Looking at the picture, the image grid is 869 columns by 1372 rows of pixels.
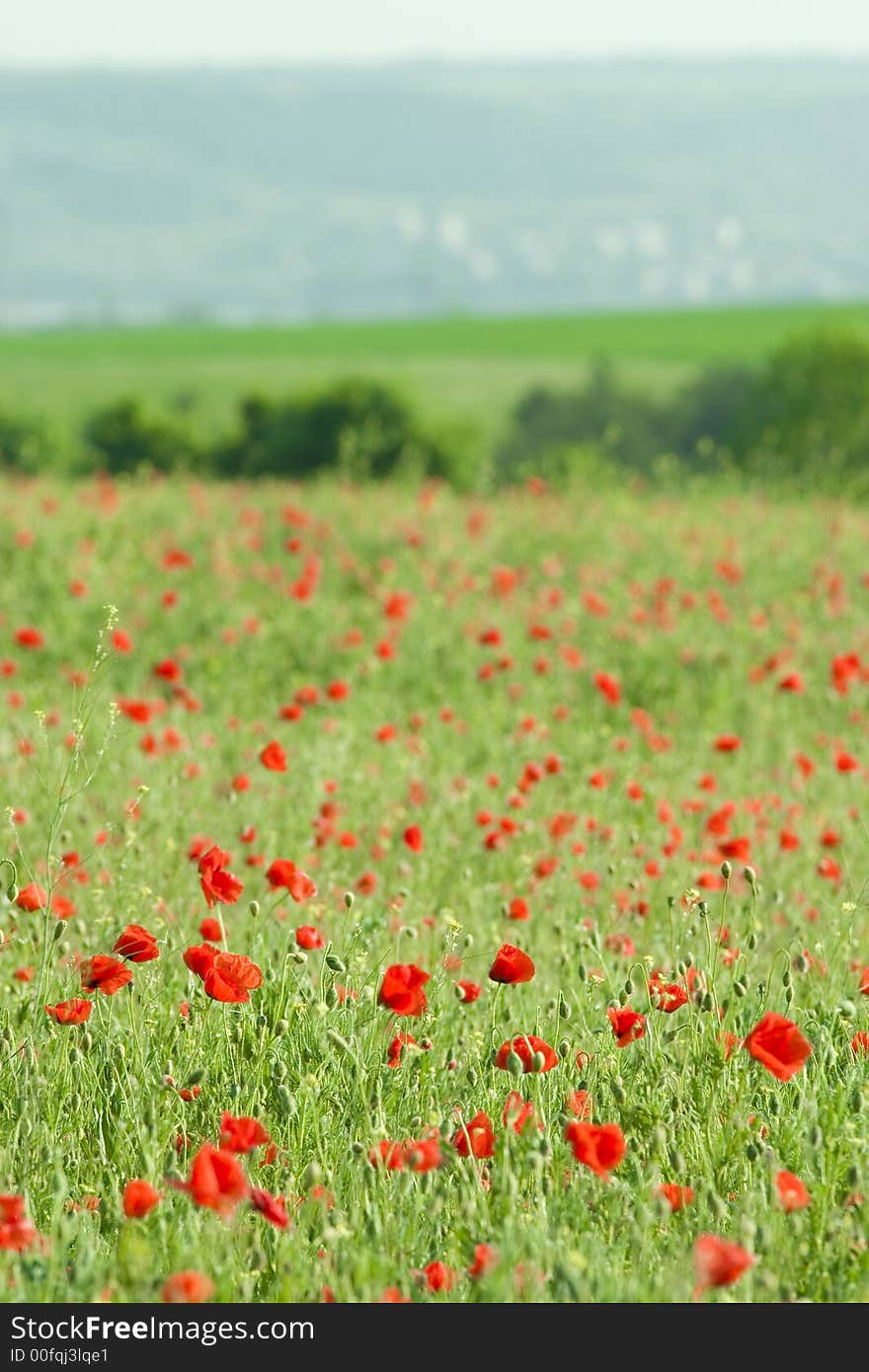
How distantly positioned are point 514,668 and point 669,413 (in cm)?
2665

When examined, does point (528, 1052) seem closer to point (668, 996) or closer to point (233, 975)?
point (668, 996)

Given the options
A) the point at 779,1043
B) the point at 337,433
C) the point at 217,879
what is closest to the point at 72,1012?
the point at 217,879

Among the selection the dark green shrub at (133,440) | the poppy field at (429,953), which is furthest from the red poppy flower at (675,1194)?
the dark green shrub at (133,440)

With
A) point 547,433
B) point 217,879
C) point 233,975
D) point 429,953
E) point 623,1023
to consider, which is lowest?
point 429,953

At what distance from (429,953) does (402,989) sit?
4.93 ft

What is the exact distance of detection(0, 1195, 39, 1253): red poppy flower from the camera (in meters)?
2.15

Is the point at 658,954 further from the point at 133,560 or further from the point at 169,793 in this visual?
the point at 133,560

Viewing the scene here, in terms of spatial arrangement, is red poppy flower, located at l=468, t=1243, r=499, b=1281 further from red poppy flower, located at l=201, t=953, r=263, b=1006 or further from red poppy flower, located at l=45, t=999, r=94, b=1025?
red poppy flower, located at l=45, t=999, r=94, b=1025

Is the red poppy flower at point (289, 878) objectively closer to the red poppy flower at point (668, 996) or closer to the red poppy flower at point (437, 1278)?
the red poppy flower at point (668, 996)

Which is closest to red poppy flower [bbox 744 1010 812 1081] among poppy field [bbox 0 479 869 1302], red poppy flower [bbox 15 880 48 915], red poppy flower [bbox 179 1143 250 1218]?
poppy field [bbox 0 479 869 1302]

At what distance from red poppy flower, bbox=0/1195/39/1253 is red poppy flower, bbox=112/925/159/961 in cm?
73

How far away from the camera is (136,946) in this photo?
2949mm

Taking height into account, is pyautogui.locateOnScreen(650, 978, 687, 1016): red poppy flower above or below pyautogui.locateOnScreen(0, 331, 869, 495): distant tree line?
below

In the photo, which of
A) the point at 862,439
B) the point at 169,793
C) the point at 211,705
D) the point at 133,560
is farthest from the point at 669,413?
the point at 169,793
